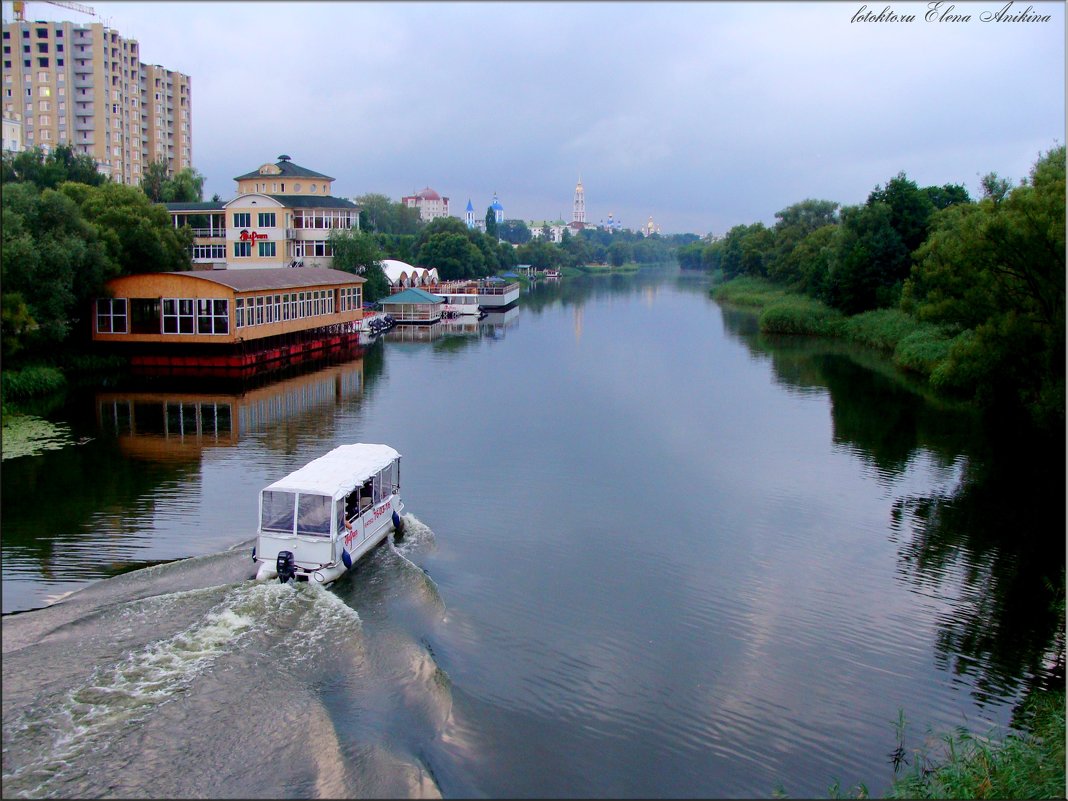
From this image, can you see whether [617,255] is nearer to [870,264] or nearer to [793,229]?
[793,229]

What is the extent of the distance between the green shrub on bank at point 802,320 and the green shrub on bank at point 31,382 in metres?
29.6

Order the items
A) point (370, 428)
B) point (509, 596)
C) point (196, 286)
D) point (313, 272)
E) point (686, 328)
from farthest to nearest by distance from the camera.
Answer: point (686, 328) → point (313, 272) → point (196, 286) → point (370, 428) → point (509, 596)

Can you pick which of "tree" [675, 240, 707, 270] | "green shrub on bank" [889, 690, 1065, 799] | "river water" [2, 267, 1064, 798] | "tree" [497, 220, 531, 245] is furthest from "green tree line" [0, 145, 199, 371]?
"tree" [675, 240, 707, 270]

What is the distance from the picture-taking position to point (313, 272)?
36562 mm

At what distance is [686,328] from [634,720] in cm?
3851

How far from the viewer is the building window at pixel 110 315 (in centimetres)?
Answer: 2766

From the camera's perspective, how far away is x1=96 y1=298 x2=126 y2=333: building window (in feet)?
90.7

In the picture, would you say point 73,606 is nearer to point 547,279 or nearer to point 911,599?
point 911,599

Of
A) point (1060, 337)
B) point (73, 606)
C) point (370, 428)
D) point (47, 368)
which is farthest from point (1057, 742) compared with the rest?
point (47, 368)

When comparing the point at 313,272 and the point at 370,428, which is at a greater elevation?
the point at 313,272

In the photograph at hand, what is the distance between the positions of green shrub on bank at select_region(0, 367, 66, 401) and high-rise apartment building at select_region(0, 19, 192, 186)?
42.9 metres

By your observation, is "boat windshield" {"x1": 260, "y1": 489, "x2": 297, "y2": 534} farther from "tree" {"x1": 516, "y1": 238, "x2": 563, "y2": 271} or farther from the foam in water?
"tree" {"x1": 516, "y1": 238, "x2": 563, "y2": 271}

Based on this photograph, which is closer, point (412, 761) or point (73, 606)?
point (412, 761)

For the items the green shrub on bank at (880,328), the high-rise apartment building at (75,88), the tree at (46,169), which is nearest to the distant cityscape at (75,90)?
the high-rise apartment building at (75,88)
